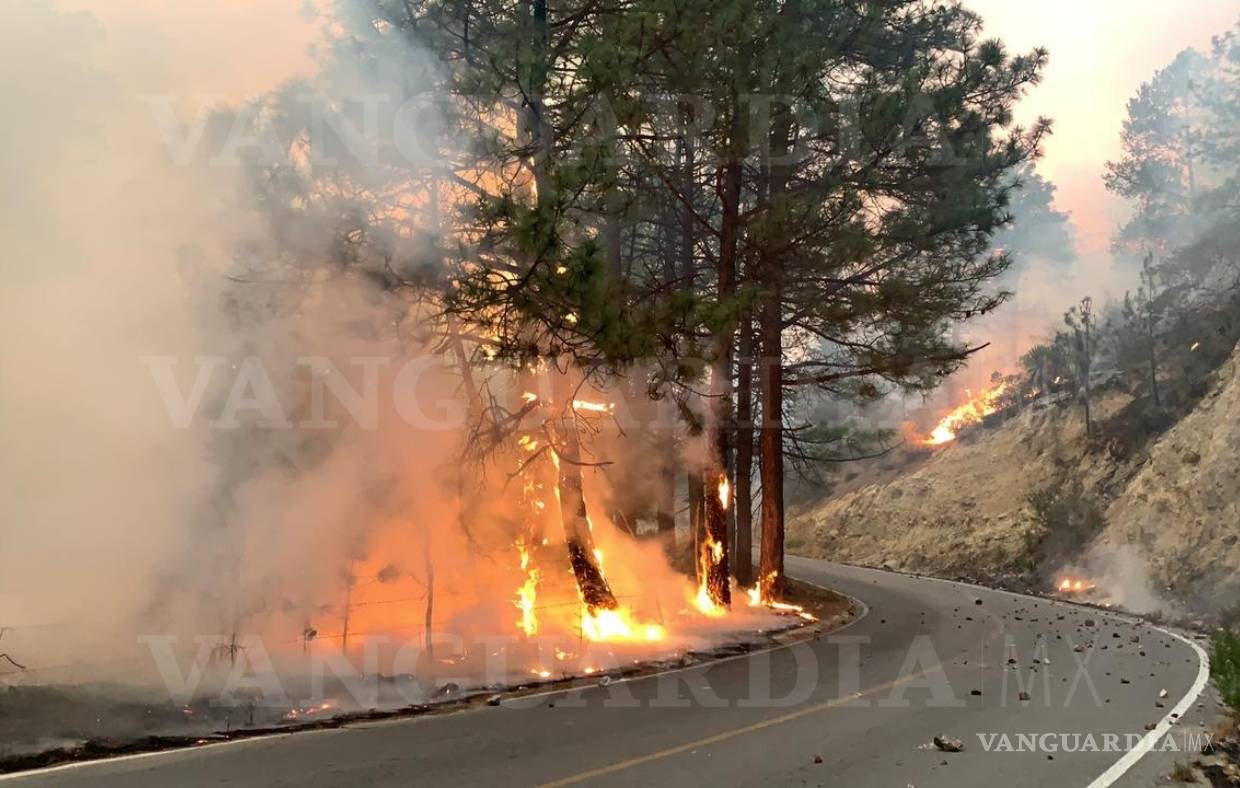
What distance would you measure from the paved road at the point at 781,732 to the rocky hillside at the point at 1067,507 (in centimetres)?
916

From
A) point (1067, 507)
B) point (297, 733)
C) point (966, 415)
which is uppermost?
point (966, 415)

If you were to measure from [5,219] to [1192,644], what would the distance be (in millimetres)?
15481

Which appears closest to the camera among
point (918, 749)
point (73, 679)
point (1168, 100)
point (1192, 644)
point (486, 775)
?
point (486, 775)

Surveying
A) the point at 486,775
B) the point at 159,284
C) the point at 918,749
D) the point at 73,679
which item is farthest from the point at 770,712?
the point at 159,284

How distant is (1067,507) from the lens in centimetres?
2406

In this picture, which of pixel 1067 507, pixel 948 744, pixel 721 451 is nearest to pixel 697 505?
pixel 721 451

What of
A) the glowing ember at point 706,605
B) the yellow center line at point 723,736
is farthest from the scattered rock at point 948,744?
the glowing ember at point 706,605

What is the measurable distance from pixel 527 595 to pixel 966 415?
1165 inches

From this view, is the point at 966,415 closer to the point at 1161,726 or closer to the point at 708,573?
the point at 708,573

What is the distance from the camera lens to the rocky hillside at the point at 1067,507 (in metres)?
19.3

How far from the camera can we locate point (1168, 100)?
160 feet

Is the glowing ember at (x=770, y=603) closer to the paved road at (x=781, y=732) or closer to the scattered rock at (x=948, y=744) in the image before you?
the paved road at (x=781, y=732)

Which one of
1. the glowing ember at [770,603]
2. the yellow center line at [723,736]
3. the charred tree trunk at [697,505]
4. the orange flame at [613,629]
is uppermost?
the charred tree trunk at [697,505]

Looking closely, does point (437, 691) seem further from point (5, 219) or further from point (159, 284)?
point (5, 219)
